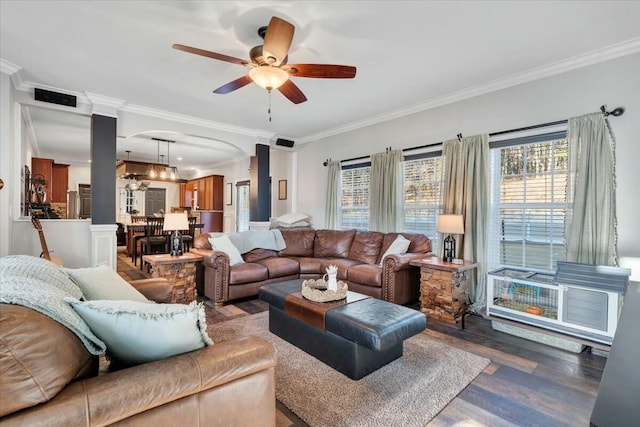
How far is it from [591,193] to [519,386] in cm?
205

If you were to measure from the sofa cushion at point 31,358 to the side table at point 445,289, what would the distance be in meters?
3.30

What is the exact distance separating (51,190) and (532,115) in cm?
1081

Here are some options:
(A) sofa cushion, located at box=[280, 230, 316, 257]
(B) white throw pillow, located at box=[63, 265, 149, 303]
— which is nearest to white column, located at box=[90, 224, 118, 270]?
(A) sofa cushion, located at box=[280, 230, 316, 257]

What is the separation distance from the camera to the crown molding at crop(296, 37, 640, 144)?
289 cm

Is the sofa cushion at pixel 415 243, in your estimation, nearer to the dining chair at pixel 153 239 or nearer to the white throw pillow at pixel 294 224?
the white throw pillow at pixel 294 224

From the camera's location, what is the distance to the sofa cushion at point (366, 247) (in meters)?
4.60

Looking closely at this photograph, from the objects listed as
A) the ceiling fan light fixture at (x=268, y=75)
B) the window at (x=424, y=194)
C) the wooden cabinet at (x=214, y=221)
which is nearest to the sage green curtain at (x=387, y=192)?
the window at (x=424, y=194)

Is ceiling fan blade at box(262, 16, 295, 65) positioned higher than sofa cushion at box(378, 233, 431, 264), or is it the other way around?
ceiling fan blade at box(262, 16, 295, 65)

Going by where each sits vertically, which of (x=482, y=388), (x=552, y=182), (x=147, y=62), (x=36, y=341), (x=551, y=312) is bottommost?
(x=482, y=388)

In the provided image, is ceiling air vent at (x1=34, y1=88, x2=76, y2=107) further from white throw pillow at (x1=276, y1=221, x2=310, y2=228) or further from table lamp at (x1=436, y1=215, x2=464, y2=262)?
table lamp at (x1=436, y1=215, x2=464, y2=262)

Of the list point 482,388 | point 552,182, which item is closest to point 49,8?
point 482,388

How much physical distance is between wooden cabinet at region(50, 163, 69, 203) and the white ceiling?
20.6ft

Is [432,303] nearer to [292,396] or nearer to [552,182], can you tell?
[552,182]

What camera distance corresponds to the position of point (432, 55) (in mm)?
3061
